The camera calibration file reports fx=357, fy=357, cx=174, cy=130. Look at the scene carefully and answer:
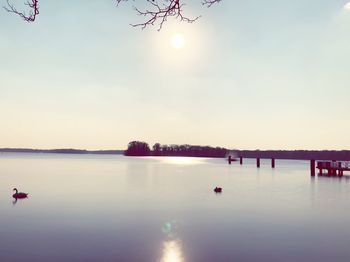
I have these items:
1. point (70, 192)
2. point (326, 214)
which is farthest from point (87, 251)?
point (70, 192)

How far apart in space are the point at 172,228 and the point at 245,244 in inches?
222

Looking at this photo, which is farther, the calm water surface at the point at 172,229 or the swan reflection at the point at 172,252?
the calm water surface at the point at 172,229

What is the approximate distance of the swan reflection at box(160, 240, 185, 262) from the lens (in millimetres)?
15892

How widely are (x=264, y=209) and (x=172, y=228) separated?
11.1 metres

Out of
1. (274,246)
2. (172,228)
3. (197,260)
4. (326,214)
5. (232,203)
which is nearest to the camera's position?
(197,260)

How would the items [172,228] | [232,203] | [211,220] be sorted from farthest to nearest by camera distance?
[232,203]
[211,220]
[172,228]

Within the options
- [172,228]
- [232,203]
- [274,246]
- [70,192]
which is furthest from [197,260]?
[70,192]

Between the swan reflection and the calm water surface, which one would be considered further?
the calm water surface

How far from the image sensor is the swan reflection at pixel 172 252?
1589 cm

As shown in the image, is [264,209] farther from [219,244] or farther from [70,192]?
[70,192]

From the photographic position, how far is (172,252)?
55.8 feet

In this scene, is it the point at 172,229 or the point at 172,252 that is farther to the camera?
the point at 172,229

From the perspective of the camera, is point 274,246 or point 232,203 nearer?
point 274,246

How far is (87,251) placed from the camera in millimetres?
16703
